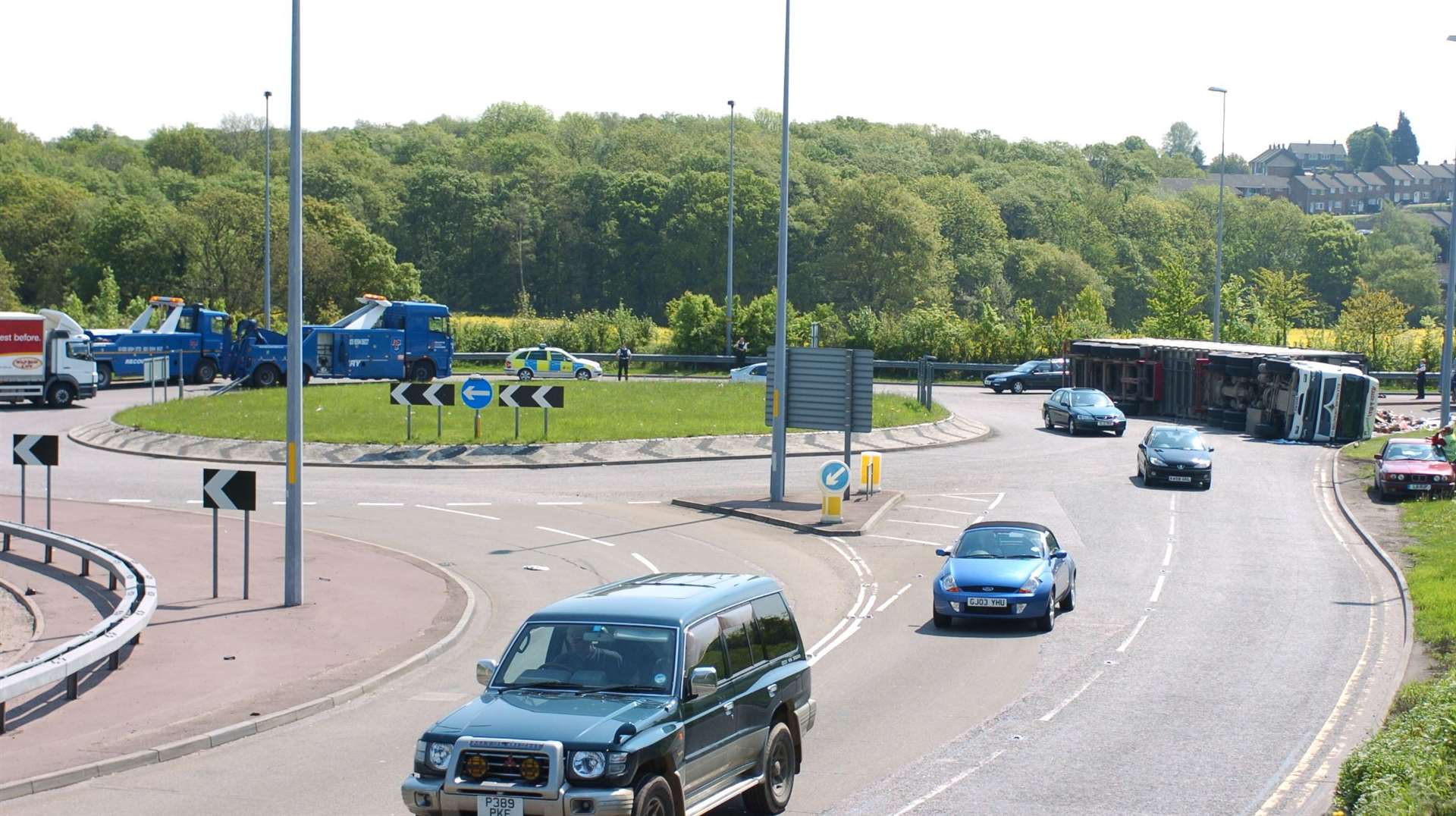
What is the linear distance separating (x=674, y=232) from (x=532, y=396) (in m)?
70.9

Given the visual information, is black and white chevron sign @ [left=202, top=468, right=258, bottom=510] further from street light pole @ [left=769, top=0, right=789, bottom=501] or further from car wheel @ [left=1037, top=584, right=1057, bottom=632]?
street light pole @ [left=769, top=0, right=789, bottom=501]

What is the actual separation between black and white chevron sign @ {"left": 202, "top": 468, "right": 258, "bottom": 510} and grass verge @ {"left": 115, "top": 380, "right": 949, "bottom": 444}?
56.3 feet

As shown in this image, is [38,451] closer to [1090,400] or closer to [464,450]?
[464,450]

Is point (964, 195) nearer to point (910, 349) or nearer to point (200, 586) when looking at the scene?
point (910, 349)

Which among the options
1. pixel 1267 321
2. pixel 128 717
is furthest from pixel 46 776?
pixel 1267 321

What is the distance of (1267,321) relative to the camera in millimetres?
77438

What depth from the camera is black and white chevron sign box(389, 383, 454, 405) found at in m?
37.9

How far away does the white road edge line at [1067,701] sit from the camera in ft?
47.6

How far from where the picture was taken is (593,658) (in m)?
10.3

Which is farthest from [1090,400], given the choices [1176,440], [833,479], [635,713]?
[635,713]

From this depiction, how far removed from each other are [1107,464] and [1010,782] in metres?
28.4

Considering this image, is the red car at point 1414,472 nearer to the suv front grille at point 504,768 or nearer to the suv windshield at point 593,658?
the suv windshield at point 593,658

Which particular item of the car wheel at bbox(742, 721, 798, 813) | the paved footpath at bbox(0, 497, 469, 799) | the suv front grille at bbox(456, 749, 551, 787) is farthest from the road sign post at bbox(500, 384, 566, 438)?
the suv front grille at bbox(456, 749, 551, 787)

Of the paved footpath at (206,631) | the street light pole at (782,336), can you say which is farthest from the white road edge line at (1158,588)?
the paved footpath at (206,631)
